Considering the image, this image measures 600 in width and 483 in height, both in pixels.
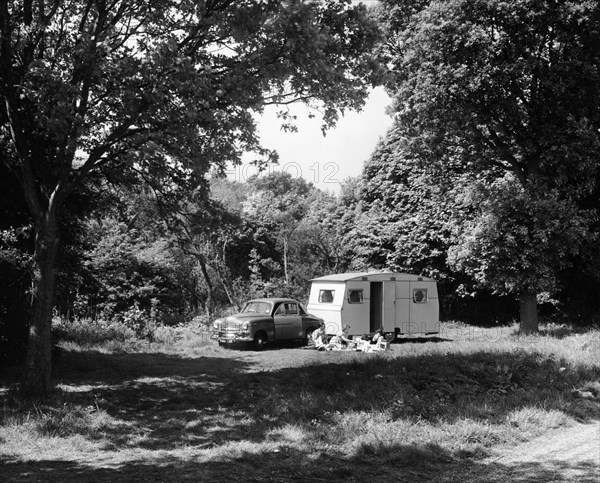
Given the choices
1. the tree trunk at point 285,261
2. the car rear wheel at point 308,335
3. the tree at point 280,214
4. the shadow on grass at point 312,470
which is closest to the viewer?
the shadow on grass at point 312,470

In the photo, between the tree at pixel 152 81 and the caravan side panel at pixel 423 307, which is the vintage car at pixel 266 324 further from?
the tree at pixel 152 81

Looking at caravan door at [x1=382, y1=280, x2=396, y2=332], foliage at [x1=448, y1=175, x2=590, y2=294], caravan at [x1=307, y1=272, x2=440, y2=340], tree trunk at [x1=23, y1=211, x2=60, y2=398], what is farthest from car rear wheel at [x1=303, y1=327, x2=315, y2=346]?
tree trunk at [x1=23, y1=211, x2=60, y2=398]

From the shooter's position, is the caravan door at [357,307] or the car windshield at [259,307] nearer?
the car windshield at [259,307]

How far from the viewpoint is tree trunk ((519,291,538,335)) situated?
19938 millimetres

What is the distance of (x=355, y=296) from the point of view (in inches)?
790

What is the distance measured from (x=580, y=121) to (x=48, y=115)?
16124mm

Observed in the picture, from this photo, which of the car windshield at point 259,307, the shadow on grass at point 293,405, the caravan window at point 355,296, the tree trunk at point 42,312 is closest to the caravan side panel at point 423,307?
the caravan window at point 355,296

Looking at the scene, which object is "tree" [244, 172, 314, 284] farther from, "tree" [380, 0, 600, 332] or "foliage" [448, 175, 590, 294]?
"foliage" [448, 175, 590, 294]

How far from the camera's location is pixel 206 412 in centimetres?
883

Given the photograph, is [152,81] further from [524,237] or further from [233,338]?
[524,237]

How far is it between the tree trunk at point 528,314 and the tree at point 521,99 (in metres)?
0.04

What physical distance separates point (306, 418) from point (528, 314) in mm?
14789

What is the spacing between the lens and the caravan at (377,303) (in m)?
19.9

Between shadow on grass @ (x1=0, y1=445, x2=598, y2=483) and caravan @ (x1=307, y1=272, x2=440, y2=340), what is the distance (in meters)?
13.3
